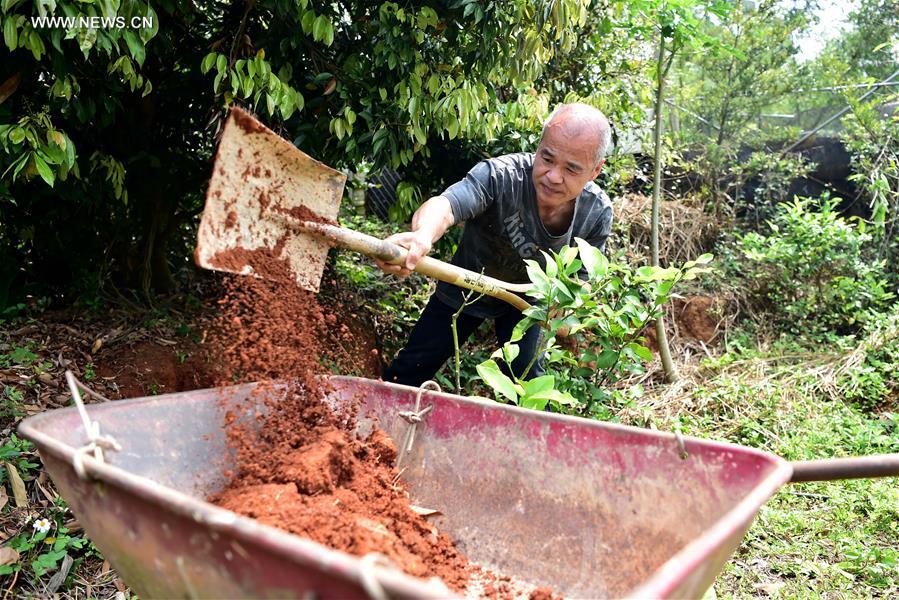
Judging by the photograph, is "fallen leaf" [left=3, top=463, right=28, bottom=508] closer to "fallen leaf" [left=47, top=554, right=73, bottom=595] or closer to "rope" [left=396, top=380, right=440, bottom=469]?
"fallen leaf" [left=47, top=554, right=73, bottom=595]

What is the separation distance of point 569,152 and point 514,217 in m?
0.37

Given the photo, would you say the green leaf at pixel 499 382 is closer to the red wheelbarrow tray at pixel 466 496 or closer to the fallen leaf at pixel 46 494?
the red wheelbarrow tray at pixel 466 496

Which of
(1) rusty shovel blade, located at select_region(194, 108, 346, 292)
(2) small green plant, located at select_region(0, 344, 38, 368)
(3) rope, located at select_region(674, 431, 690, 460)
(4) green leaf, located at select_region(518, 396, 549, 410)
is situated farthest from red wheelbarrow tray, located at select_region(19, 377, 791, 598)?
(2) small green plant, located at select_region(0, 344, 38, 368)

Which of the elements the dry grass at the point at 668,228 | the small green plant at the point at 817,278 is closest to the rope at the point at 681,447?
the dry grass at the point at 668,228

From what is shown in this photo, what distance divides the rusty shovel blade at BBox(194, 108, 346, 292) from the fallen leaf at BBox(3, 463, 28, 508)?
1.07 meters

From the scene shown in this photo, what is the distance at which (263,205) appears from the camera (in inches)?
78.4

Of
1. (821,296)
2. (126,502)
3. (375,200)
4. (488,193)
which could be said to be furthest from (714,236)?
(126,502)

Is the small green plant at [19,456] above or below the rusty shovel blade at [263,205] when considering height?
below

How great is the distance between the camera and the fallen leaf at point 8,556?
1924 millimetres

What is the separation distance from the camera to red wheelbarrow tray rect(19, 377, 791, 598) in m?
0.97

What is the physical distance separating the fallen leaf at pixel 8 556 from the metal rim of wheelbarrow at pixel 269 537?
1.04 metres

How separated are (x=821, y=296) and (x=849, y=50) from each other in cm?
491

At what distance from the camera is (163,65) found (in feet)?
9.34

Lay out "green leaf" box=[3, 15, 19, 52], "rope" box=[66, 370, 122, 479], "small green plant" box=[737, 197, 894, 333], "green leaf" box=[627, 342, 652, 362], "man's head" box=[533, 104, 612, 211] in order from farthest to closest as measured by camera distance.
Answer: "small green plant" box=[737, 197, 894, 333]
"man's head" box=[533, 104, 612, 211]
"green leaf" box=[627, 342, 652, 362]
"green leaf" box=[3, 15, 19, 52]
"rope" box=[66, 370, 122, 479]
